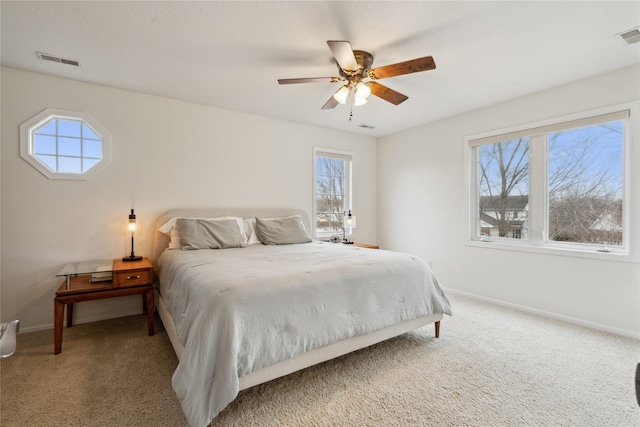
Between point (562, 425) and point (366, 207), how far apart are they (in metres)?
3.96

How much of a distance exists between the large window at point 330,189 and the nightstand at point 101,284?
2562 mm

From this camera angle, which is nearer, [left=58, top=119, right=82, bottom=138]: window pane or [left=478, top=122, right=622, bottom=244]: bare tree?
[left=478, top=122, right=622, bottom=244]: bare tree

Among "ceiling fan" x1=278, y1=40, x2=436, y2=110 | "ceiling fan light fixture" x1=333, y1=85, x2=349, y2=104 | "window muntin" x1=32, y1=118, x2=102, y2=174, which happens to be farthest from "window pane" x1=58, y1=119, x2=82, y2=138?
"ceiling fan light fixture" x1=333, y1=85, x2=349, y2=104

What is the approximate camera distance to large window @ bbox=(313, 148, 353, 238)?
4844 millimetres

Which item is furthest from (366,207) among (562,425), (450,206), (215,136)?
(562,425)

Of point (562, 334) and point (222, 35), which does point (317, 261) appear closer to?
point (222, 35)

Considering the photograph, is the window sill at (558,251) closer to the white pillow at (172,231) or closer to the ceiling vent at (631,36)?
the ceiling vent at (631,36)

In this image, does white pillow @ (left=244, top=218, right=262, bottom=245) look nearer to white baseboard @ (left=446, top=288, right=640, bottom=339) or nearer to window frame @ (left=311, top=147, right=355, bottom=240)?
window frame @ (left=311, top=147, right=355, bottom=240)

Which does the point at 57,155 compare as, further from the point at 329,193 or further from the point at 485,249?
the point at 485,249

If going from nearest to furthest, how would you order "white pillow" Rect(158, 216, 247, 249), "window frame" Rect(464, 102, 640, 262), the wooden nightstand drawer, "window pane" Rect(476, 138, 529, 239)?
the wooden nightstand drawer
"window frame" Rect(464, 102, 640, 262)
"white pillow" Rect(158, 216, 247, 249)
"window pane" Rect(476, 138, 529, 239)

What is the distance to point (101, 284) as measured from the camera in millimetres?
2652

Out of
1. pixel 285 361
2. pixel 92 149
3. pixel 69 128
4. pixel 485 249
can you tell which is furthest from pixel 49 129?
pixel 485 249

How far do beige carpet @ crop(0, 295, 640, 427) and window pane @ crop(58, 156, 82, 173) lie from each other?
1.62 metres

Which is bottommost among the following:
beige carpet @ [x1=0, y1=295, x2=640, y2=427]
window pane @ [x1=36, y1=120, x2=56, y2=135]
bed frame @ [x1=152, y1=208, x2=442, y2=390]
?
beige carpet @ [x1=0, y1=295, x2=640, y2=427]
